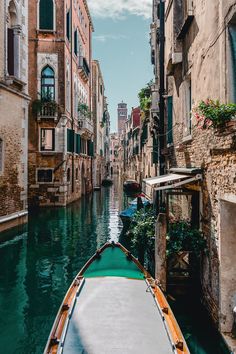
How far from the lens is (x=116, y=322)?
415 cm

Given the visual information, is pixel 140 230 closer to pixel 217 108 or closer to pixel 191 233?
pixel 191 233

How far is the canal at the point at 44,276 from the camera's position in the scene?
17.9 feet

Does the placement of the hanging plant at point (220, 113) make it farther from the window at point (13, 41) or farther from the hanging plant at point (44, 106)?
the hanging plant at point (44, 106)

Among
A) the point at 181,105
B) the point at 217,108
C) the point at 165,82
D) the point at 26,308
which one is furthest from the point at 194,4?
the point at 26,308

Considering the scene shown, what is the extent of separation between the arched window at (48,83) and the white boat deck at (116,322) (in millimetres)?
17305

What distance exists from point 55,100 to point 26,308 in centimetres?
1625

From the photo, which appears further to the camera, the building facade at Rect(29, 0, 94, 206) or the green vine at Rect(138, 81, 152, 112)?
the building facade at Rect(29, 0, 94, 206)

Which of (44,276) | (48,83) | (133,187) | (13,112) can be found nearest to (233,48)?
(44,276)

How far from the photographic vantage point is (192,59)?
751 cm

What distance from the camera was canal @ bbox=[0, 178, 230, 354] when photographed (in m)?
5.46

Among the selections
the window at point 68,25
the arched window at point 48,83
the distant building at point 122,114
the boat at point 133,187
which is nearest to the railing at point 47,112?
the arched window at point 48,83

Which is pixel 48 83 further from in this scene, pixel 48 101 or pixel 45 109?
pixel 45 109

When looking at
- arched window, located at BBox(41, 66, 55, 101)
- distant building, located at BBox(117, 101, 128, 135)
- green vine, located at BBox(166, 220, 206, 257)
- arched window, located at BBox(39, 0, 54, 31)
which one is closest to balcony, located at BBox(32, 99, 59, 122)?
arched window, located at BBox(41, 66, 55, 101)

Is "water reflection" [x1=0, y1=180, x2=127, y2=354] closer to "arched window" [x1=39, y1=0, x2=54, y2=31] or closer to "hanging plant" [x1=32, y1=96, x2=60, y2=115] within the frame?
"hanging plant" [x1=32, y1=96, x2=60, y2=115]
